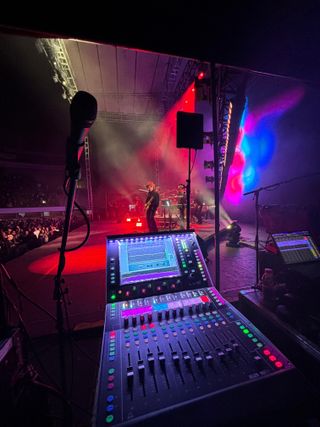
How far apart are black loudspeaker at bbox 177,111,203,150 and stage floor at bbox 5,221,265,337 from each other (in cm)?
147

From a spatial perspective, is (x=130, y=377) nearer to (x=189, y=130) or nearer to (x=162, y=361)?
(x=162, y=361)

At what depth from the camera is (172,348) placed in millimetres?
772

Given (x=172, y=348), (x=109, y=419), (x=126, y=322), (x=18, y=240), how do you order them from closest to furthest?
(x=109, y=419) < (x=172, y=348) < (x=126, y=322) < (x=18, y=240)

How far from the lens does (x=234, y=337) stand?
32.2 inches

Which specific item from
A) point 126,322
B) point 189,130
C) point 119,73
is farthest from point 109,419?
point 119,73

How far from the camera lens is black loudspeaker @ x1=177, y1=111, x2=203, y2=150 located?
1844 mm

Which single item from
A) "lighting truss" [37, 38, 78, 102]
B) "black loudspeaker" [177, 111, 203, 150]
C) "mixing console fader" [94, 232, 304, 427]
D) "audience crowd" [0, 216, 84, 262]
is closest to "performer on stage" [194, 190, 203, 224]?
"audience crowd" [0, 216, 84, 262]

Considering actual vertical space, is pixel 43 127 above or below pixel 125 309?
above

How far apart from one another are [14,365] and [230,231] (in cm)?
513

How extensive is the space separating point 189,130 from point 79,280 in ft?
9.07

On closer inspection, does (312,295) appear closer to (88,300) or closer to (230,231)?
(88,300)

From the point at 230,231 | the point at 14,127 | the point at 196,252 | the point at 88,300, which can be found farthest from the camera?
the point at 14,127

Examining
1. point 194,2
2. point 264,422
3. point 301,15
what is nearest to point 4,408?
point 264,422

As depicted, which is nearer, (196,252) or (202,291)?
(202,291)
